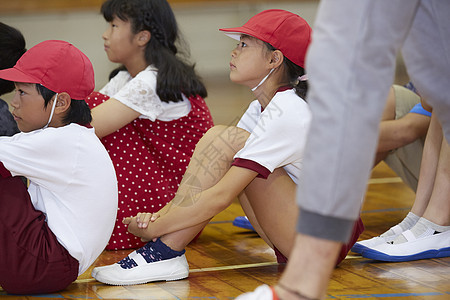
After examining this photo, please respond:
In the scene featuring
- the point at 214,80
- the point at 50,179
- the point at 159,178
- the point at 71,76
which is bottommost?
the point at 214,80

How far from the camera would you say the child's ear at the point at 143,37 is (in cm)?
197

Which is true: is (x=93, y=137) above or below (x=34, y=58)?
below

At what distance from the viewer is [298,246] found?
77 centimetres

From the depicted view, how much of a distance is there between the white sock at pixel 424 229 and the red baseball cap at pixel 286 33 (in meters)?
0.49

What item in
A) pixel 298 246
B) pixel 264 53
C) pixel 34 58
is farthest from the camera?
pixel 264 53

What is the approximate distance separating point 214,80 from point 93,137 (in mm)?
5387

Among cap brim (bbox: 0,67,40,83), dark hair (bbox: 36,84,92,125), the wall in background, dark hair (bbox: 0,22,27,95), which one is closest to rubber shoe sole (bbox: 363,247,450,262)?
dark hair (bbox: 36,84,92,125)

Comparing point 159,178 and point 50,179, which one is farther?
point 159,178

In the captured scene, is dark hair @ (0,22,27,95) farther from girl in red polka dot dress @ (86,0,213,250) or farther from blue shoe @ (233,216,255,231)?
blue shoe @ (233,216,255,231)

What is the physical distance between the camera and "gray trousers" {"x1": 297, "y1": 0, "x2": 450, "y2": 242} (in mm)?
746

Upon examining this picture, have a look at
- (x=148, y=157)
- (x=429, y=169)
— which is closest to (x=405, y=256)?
(x=429, y=169)

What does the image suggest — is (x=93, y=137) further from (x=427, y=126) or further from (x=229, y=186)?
(x=427, y=126)

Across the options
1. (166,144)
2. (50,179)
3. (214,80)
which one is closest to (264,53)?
(166,144)

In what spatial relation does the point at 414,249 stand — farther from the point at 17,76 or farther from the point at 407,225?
the point at 17,76
